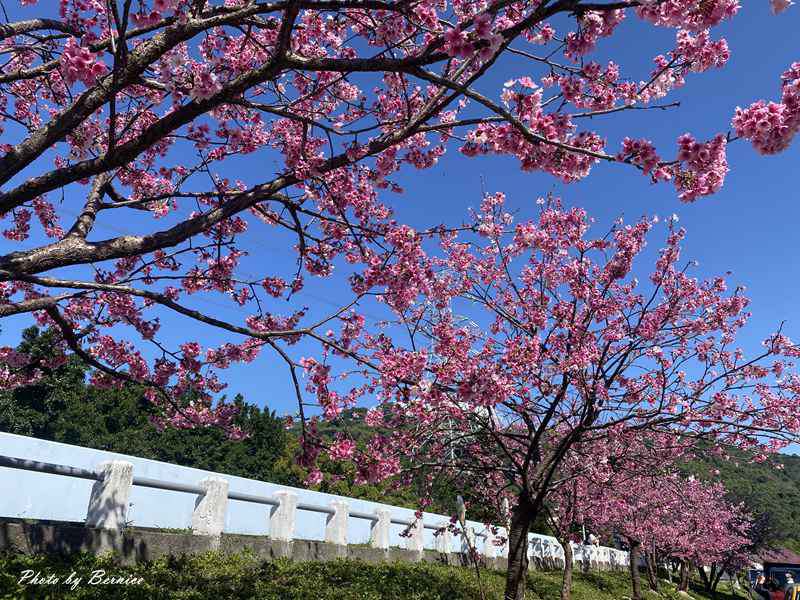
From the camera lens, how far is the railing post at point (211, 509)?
8.98 meters

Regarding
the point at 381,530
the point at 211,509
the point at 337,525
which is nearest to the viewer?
the point at 211,509

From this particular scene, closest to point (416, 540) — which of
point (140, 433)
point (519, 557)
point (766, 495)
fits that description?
point (519, 557)

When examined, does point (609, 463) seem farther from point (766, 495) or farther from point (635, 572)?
point (766, 495)

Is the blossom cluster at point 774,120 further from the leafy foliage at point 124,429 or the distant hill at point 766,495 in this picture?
the leafy foliage at point 124,429

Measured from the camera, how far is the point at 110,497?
7.27 meters

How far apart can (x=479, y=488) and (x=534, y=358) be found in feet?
41.8

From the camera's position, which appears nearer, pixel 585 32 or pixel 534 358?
pixel 585 32

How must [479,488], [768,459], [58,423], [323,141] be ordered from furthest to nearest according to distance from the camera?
[58,423] < [479,488] < [768,459] < [323,141]

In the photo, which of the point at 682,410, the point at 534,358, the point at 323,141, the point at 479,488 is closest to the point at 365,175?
the point at 323,141

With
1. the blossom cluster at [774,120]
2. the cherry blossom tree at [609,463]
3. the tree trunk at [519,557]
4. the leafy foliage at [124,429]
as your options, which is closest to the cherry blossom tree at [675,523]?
the cherry blossom tree at [609,463]

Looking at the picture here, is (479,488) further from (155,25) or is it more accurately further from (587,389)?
(155,25)

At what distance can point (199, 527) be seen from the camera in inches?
352

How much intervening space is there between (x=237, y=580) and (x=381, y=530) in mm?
7565

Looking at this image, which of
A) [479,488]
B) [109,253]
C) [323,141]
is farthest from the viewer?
[479,488]
